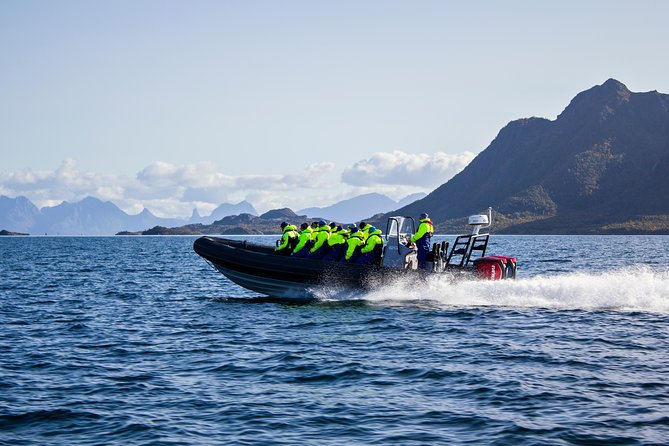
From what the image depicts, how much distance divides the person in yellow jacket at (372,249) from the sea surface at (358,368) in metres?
1.02

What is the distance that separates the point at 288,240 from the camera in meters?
21.8

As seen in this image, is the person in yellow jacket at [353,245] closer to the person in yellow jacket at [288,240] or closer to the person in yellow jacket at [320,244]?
the person in yellow jacket at [320,244]

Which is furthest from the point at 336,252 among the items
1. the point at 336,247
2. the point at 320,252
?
the point at 320,252

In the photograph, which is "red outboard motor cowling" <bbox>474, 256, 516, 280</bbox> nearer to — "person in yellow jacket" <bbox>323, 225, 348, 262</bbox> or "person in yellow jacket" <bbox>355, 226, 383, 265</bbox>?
"person in yellow jacket" <bbox>355, 226, 383, 265</bbox>

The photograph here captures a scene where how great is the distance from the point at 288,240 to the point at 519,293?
6.86 m

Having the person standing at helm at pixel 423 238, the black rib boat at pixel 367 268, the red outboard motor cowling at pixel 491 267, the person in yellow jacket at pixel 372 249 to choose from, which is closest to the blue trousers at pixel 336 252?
the black rib boat at pixel 367 268

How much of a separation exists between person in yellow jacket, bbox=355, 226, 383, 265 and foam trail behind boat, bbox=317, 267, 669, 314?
927mm

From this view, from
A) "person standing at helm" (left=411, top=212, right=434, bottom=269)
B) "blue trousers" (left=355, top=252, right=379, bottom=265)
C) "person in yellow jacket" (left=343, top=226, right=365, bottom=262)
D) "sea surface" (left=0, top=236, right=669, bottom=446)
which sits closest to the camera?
"sea surface" (left=0, top=236, right=669, bottom=446)

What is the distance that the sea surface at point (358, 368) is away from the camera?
8875 mm

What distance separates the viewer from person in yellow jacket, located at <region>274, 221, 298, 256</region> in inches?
853

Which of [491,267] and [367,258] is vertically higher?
[367,258]

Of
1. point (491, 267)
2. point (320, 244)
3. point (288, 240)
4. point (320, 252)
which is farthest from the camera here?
point (288, 240)

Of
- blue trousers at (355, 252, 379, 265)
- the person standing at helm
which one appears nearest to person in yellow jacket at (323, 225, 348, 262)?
blue trousers at (355, 252, 379, 265)

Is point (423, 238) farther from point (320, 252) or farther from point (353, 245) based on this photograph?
point (320, 252)
